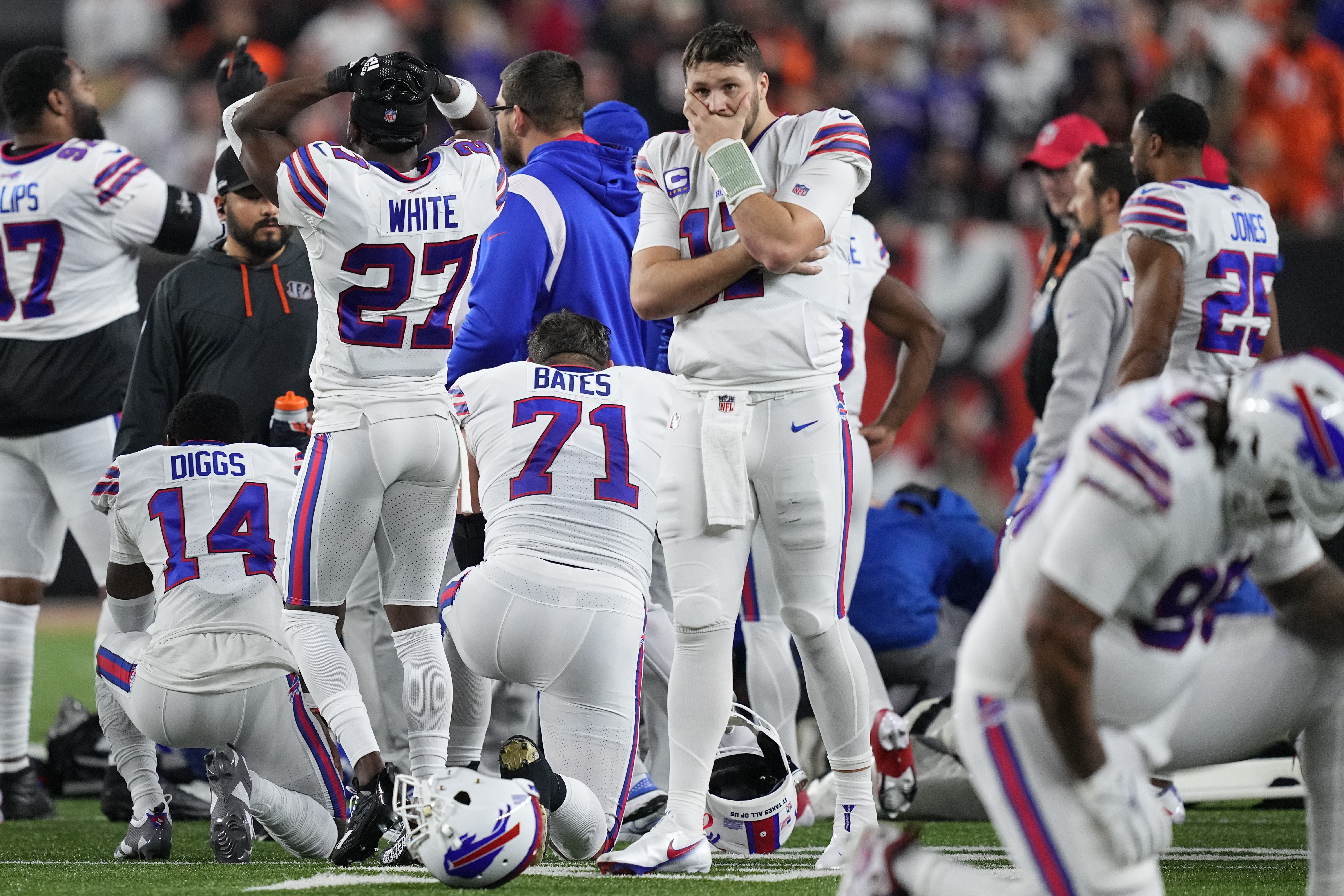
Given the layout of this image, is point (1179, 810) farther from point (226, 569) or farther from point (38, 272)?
point (38, 272)

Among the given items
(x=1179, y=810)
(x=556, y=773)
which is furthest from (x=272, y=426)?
(x=1179, y=810)

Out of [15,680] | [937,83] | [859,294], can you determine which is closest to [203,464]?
[15,680]

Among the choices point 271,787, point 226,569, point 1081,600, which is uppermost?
point 1081,600

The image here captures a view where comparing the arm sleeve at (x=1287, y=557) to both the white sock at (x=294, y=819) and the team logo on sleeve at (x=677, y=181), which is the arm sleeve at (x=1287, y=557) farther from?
the white sock at (x=294, y=819)

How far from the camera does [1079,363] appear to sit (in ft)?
19.5

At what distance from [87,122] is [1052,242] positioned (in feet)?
12.8

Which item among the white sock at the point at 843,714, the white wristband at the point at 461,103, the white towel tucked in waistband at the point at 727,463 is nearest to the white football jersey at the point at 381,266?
the white wristband at the point at 461,103

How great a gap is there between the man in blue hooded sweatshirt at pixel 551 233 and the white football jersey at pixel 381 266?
56cm

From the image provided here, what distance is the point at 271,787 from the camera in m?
4.34

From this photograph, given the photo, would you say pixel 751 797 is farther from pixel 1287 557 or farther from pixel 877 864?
pixel 1287 557

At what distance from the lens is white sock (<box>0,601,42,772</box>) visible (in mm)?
5418

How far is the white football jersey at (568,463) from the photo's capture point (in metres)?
4.24

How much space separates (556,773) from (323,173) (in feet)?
5.36

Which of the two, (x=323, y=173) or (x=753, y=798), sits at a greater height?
(x=323, y=173)
